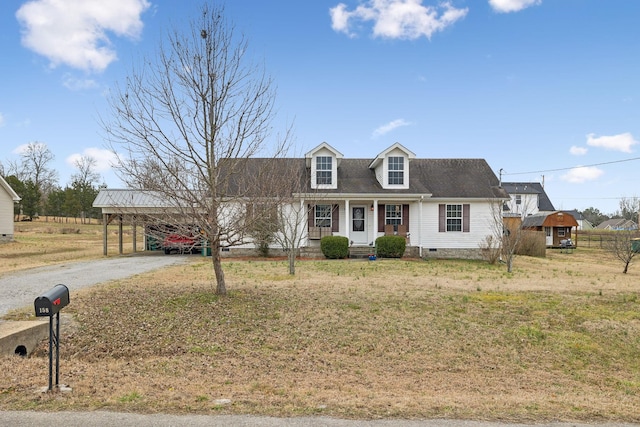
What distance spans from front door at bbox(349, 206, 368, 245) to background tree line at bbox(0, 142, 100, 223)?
4310 cm

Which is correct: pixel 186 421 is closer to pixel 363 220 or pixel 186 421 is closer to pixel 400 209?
pixel 363 220

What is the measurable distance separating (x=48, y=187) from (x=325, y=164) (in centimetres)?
5923

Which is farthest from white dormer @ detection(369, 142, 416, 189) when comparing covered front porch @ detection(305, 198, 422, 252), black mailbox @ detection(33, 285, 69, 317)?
black mailbox @ detection(33, 285, 69, 317)

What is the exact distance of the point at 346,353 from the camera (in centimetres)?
634

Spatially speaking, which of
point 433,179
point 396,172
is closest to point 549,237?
point 433,179

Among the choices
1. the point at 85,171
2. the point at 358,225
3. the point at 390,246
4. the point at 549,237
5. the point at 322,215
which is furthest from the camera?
the point at 85,171

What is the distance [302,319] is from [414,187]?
14690mm

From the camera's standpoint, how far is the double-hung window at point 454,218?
69.4 feet

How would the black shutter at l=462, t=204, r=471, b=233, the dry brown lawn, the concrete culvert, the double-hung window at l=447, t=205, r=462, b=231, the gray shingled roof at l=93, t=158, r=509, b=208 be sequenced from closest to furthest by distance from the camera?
the dry brown lawn → the concrete culvert → the gray shingled roof at l=93, t=158, r=509, b=208 → the black shutter at l=462, t=204, r=471, b=233 → the double-hung window at l=447, t=205, r=462, b=231

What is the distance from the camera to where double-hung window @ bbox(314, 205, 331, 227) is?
2088 centimetres

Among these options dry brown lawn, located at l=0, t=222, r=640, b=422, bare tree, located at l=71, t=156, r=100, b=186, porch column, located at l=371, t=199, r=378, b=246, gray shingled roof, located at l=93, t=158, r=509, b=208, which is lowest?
dry brown lawn, located at l=0, t=222, r=640, b=422

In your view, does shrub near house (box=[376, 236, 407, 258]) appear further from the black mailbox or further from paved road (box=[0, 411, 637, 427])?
the black mailbox

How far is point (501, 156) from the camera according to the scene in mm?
25016

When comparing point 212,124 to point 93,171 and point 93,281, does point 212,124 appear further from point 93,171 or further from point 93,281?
point 93,171
